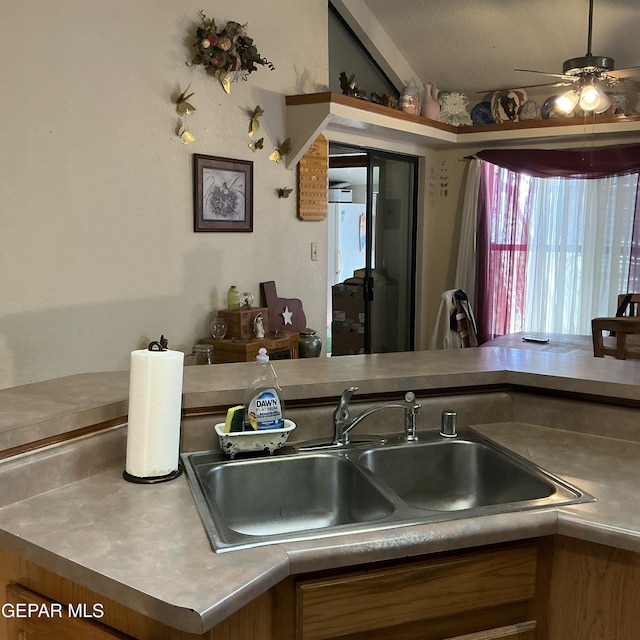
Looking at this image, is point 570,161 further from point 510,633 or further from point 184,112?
point 510,633

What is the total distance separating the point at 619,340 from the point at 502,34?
2520 millimetres

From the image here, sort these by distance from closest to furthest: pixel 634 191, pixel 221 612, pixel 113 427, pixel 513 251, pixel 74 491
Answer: pixel 221 612
pixel 74 491
pixel 113 427
pixel 634 191
pixel 513 251

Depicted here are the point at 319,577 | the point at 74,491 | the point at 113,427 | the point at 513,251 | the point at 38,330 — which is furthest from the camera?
the point at 513,251

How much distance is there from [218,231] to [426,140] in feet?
7.55

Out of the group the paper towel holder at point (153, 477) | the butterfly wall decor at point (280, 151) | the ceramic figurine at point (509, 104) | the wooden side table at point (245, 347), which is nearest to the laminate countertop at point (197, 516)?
the paper towel holder at point (153, 477)

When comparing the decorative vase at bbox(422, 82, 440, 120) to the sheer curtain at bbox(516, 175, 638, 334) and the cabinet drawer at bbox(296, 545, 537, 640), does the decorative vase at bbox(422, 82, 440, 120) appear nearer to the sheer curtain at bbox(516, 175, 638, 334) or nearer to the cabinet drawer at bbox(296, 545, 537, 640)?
the sheer curtain at bbox(516, 175, 638, 334)

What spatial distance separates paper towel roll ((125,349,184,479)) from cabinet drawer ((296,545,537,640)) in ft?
1.43

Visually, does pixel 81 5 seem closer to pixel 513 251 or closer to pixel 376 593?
pixel 376 593

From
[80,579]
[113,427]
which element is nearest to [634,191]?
[113,427]

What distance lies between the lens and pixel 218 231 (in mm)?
3762

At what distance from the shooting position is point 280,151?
4141mm

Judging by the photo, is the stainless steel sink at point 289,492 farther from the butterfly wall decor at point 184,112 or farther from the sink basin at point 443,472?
the butterfly wall decor at point 184,112

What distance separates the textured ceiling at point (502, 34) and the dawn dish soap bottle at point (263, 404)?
394 cm

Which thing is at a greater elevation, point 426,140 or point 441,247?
point 426,140
